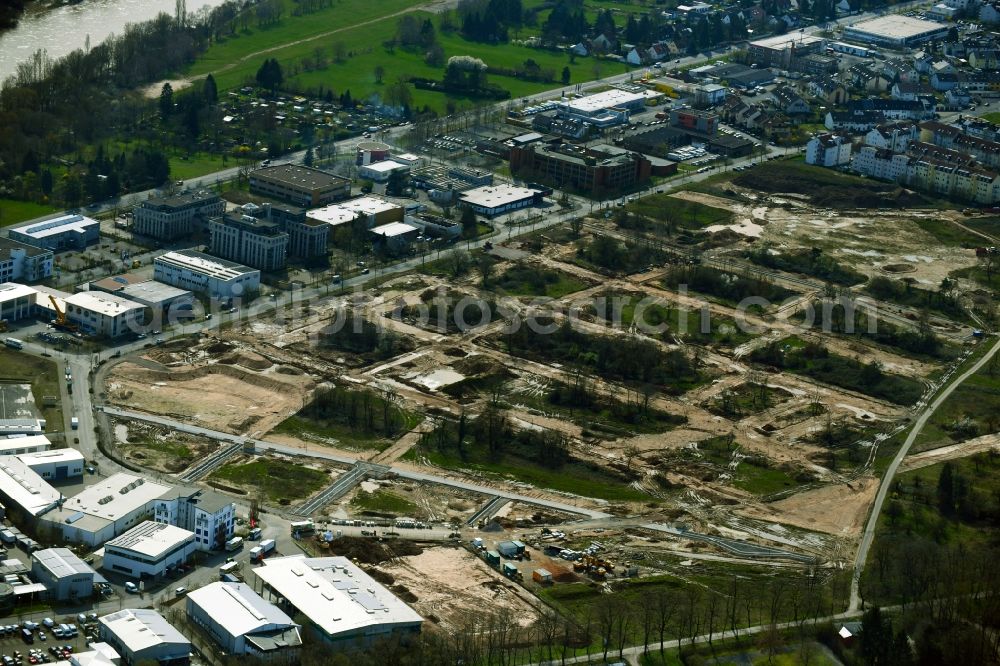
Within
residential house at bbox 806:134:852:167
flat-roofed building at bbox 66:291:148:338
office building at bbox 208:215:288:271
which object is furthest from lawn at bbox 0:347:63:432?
residential house at bbox 806:134:852:167

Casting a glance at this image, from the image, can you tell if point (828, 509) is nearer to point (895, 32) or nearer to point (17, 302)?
point (17, 302)

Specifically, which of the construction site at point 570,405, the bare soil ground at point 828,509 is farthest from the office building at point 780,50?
the bare soil ground at point 828,509

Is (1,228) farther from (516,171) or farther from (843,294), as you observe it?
(843,294)

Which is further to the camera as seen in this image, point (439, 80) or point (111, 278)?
point (439, 80)

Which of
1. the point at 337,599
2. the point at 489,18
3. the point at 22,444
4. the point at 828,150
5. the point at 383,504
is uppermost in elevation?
the point at 489,18

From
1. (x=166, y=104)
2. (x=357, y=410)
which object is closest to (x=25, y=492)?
(x=357, y=410)

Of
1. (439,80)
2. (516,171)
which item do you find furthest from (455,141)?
(439,80)
